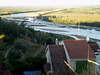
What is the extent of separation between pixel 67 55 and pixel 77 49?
1.94 feet

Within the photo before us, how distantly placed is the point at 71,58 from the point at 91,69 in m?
3.46

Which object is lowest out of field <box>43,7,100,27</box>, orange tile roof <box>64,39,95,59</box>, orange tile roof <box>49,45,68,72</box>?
field <box>43,7,100,27</box>

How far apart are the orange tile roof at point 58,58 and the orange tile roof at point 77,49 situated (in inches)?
14.1

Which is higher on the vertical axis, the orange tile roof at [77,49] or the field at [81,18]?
the orange tile roof at [77,49]

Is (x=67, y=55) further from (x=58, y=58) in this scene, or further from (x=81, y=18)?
(x=81, y=18)

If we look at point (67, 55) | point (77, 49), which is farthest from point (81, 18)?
point (67, 55)

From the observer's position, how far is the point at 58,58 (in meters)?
6.25

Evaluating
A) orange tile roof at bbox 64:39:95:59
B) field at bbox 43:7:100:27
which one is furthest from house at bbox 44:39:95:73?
field at bbox 43:7:100:27

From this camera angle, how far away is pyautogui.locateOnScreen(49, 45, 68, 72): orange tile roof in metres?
5.74

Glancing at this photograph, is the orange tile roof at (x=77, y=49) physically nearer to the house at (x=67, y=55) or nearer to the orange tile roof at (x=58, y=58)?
the house at (x=67, y=55)

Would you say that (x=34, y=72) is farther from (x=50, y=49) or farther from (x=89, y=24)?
(x=89, y=24)

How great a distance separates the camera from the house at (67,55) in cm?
585

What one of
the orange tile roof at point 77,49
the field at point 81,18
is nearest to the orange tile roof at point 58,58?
the orange tile roof at point 77,49

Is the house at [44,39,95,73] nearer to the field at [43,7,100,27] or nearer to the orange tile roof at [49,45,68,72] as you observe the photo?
the orange tile roof at [49,45,68,72]
